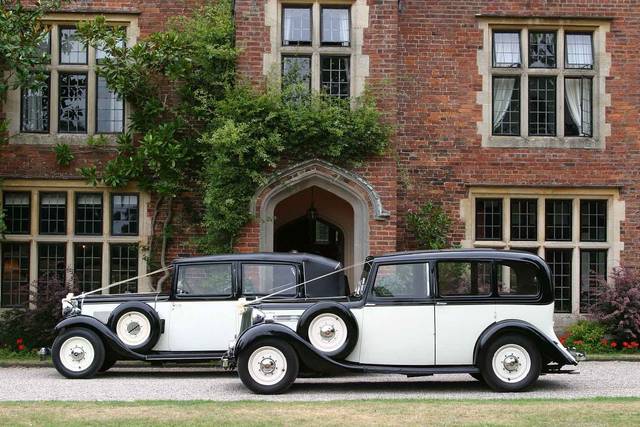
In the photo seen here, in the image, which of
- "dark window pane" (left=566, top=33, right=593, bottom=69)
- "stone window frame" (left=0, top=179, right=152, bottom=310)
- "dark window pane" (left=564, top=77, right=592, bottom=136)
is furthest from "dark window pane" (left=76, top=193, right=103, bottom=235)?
"dark window pane" (left=566, top=33, right=593, bottom=69)

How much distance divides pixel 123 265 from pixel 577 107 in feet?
26.4

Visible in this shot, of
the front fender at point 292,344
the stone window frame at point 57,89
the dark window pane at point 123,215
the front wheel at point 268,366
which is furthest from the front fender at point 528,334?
the stone window frame at point 57,89

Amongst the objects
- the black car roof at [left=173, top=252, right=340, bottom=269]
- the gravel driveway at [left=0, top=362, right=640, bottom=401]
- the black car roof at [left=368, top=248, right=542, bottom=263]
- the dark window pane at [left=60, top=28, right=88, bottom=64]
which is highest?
the dark window pane at [left=60, top=28, right=88, bottom=64]

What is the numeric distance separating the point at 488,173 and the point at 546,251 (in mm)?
1643

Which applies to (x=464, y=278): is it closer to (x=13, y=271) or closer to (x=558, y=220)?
(x=558, y=220)

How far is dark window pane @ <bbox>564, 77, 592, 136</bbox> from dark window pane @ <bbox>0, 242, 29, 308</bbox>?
928 centimetres

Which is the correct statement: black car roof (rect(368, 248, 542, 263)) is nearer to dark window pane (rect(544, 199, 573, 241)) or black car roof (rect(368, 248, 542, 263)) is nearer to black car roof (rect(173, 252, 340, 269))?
black car roof (rect(173, 252, 340, 269))

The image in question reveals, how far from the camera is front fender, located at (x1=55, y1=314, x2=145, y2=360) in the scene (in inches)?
519

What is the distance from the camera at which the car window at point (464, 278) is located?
1210 centimetres


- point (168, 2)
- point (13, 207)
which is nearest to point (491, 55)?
point (168, 2)

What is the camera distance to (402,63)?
1775 centimetres

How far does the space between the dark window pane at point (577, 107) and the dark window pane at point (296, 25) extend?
4.50m

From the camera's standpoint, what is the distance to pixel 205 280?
13.6 m

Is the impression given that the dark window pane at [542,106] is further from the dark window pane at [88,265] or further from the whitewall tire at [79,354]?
the whitewall tire at [79,354]
